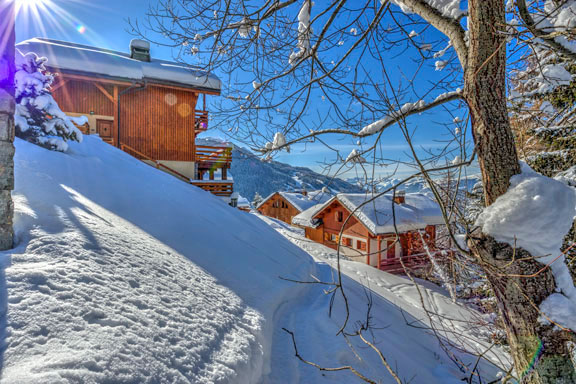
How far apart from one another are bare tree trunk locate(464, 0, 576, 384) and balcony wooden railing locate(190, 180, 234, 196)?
11082 millimetres

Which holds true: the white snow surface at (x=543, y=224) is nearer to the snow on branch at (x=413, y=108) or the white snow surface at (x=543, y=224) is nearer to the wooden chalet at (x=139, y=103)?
the snow on branch at (x=413, y=108)

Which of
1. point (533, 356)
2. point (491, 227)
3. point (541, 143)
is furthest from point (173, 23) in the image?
point (541, 143)

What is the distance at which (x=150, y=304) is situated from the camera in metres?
1.97

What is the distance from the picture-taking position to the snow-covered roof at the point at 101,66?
33.8ft

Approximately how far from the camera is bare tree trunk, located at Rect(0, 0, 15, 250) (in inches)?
83.2

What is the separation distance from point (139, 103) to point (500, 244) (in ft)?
46.3

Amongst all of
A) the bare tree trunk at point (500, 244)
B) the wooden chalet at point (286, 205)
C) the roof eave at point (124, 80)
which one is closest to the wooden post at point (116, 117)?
the roof eave at point (124, 80)

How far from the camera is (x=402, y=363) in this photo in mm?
3291

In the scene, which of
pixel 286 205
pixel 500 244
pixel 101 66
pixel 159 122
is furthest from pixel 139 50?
pixel 286 205

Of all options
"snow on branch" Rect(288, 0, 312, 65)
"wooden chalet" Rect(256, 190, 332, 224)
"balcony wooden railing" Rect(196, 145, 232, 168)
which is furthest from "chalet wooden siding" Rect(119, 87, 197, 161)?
"wooden chalet" Rect(256, 190, 332, 224)

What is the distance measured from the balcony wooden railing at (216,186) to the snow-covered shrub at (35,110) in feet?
18.5

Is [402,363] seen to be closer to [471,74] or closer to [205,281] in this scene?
[205,281]

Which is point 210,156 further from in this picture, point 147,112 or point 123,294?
point 123,294

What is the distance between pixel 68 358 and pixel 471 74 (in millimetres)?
2937
